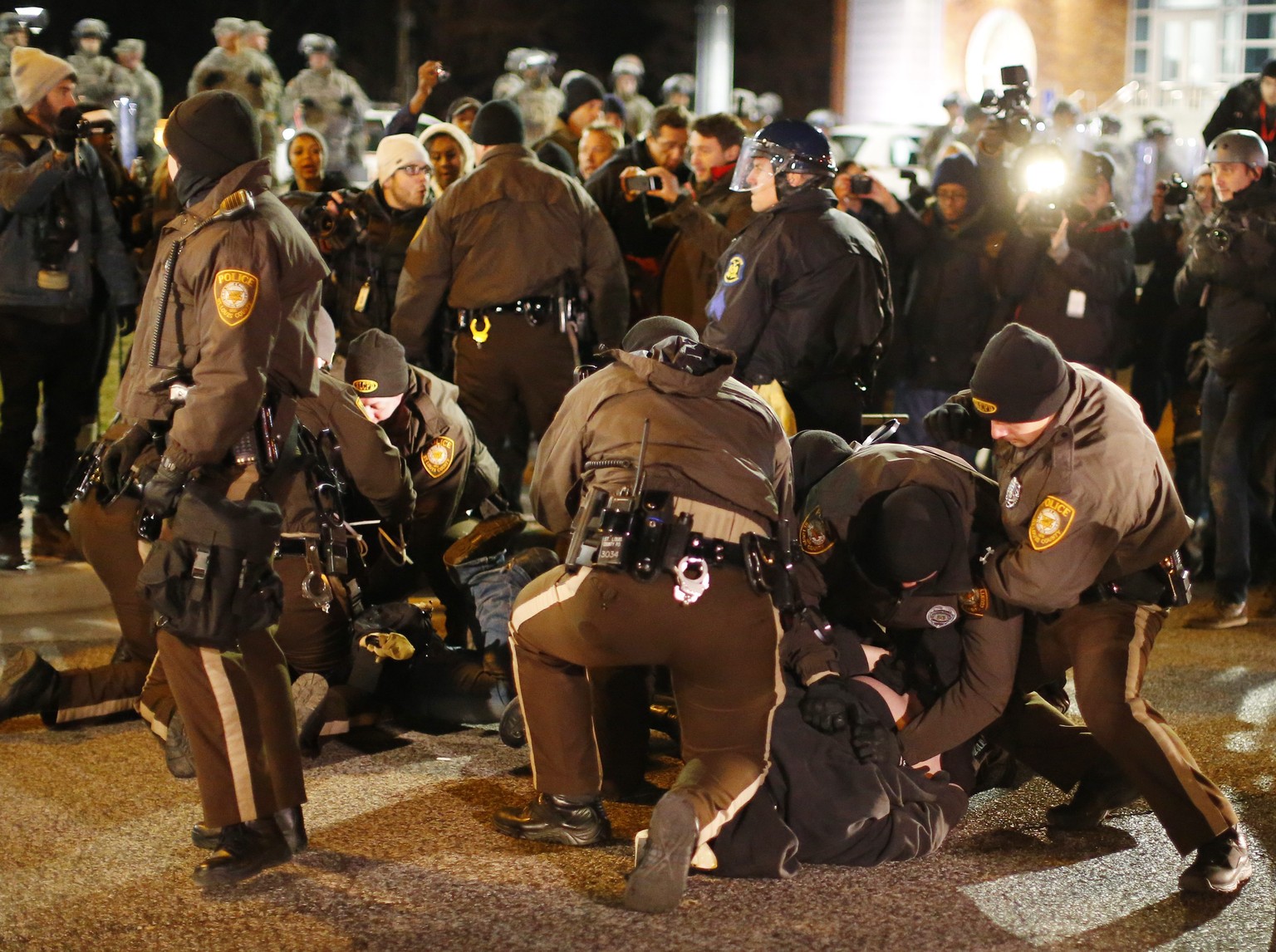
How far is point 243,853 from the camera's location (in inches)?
161

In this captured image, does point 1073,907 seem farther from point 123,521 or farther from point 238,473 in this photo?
point 123,521

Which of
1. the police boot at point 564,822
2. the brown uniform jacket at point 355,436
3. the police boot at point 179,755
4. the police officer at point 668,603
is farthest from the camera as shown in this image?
the brown uniform jacket at point 355,436

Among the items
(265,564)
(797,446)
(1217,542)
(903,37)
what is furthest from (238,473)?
(903,37)

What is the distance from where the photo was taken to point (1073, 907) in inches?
161

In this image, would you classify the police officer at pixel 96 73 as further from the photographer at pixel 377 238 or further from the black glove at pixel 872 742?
the black glove at pixel 872 742

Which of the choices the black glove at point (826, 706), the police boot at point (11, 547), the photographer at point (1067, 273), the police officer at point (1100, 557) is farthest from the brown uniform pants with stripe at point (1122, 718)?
the police boot at point (11, 547)

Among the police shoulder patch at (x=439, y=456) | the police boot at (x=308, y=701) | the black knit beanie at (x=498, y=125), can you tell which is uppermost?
the black knit beanie at (x=498, y=125)

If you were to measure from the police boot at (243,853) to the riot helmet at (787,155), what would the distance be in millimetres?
3467

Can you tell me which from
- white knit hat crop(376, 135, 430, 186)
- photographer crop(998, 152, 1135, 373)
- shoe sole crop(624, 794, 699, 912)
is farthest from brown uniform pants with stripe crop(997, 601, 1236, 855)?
white knit hat crop(376, 135, 430, 186)

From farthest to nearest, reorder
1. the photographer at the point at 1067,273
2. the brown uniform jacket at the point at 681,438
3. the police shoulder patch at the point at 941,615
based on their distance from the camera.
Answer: the photographer at the point at 1067,273 → the police shoulder patch at the point at 941,615 → the brown uniform jacket at the point at 681,438

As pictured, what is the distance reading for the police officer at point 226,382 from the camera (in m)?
4.07

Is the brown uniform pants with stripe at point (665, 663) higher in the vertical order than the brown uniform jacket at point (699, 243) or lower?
lower

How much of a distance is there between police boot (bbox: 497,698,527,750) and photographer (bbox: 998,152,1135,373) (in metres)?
4.43

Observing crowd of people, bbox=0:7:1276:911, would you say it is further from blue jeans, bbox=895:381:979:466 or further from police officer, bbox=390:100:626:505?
blue jeans, bbox=895:381:979:466
